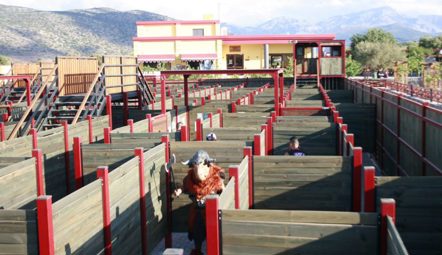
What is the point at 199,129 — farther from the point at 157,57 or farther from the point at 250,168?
the point at 157,57

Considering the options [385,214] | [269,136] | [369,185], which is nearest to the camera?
[385,214]

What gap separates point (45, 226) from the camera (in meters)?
6.09

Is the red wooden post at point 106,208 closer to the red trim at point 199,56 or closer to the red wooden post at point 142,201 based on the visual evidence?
the red wooden post at point 142,201

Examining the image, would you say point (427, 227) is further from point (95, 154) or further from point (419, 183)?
point (95, 154)

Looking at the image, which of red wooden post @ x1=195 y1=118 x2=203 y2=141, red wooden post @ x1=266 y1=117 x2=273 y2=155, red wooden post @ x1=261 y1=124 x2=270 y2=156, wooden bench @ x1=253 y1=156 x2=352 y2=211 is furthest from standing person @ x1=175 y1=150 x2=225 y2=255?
red wooden post @ x1=266 y1=117 x2=273 y2=155

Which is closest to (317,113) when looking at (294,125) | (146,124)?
(294,125)

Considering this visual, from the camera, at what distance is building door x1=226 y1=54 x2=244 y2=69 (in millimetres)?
75519

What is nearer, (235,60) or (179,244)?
(179,244)

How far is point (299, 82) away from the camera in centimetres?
4275

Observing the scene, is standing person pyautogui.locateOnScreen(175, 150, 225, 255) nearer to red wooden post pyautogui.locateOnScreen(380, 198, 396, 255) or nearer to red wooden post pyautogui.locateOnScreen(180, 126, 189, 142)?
red wooden post pyautogui.locateOnScreen(180, 126, 189, 142)

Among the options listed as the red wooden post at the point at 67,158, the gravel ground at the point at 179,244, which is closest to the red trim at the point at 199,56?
the red wooden post at the point at 67,158

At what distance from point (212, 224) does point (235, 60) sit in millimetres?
70758

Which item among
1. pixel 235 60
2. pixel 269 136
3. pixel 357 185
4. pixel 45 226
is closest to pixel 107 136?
pixel 269 136

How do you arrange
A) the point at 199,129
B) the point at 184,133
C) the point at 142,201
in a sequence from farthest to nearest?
the point at 199,129, the point at 184,133, the point at 142,201
